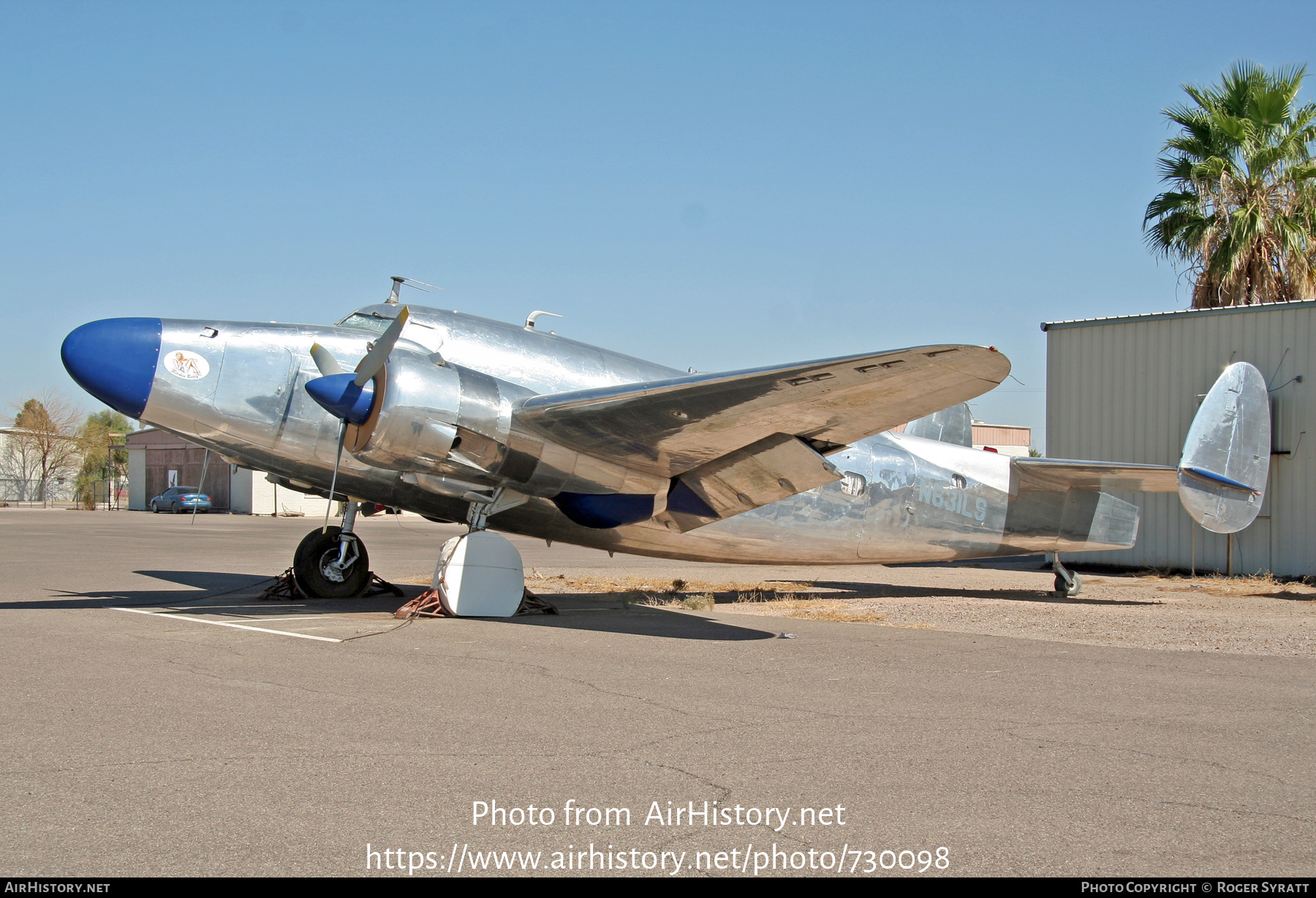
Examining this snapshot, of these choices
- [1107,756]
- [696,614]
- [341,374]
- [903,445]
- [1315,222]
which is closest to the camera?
[1107,756]

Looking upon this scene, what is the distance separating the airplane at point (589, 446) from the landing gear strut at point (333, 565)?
25mm

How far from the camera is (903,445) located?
13.4m

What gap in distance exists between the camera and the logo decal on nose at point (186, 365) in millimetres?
9791

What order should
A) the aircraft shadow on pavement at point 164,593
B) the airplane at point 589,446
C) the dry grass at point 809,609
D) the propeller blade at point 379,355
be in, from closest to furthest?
1. the airplane at point 589,446
2. the propeller blade at point 379,355
3. the aircraft shadow on pavement at point 164,593
4. the dry grass at point 809,609

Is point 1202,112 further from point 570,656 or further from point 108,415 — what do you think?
point 108,415

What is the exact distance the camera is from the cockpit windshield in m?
11.1

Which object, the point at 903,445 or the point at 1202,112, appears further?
the point at 1202,112

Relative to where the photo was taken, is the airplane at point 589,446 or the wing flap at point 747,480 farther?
the wing flap at point 747,480

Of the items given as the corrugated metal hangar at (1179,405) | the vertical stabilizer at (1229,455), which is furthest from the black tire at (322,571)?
the corrugated metal hangar at (1179,405)

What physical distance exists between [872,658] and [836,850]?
4711 mm

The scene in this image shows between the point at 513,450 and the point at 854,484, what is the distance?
501 centimetres

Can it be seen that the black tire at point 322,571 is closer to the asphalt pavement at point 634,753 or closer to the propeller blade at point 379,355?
the asphalt pavement at point 634,753

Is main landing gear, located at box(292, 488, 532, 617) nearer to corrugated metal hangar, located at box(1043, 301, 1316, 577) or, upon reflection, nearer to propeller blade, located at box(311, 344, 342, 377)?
propeller blade, located at box(311, 344, 342, 377)

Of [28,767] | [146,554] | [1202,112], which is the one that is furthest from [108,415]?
[28,767]
